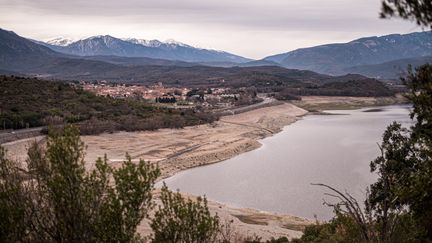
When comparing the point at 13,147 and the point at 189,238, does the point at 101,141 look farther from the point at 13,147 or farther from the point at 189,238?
the point at 189,238

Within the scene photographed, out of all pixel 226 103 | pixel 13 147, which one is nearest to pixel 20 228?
pixel 13 147

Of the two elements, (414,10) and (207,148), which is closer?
(414,10)

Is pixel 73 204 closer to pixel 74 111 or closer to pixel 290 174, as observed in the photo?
pixel 290 174

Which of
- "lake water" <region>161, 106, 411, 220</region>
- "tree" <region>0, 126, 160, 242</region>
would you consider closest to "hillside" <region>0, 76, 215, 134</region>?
"lake water" <region>161, 106, 411, 220</region>

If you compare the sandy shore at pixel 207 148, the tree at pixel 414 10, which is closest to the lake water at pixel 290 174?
the sandy shore at pixel 207 148

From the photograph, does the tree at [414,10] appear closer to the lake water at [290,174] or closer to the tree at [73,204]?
the tree at [73,204]

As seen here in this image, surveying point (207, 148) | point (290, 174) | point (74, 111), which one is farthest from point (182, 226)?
point (74, 111)
